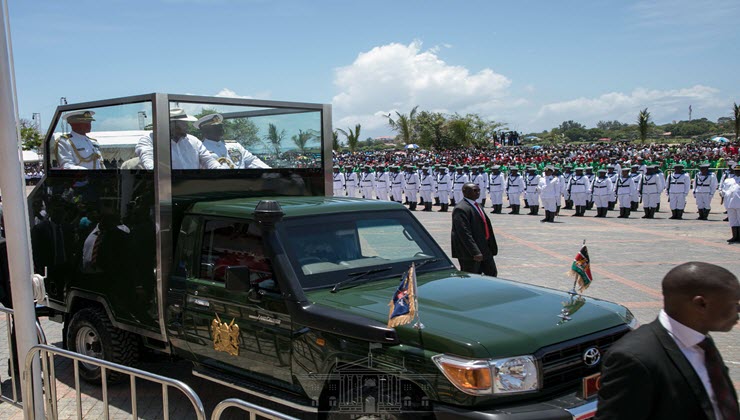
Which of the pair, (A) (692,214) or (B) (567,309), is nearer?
(B) (567,309)

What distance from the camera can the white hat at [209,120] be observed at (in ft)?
20.0

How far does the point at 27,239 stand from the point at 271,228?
1580 mm

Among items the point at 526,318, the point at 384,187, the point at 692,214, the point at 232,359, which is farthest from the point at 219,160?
the point at 384,187

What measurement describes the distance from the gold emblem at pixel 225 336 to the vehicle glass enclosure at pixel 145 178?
27.7 inches

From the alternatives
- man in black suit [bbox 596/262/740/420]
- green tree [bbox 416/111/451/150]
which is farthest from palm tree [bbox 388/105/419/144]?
man in black suit [bbox 596/262/740/420]

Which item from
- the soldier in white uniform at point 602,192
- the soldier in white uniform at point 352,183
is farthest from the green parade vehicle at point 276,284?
the soldier in white uniform at point 352,183

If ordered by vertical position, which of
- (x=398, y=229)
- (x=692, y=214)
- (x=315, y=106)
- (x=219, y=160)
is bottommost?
(x=692, y=214)

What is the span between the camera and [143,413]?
5.48m

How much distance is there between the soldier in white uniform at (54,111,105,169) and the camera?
6359mm

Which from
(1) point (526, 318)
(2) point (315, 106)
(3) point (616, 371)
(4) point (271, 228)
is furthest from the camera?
(2) point (315, 106)

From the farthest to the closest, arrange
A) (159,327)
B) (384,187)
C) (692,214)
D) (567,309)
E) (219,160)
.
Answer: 1. (384,187)
2. (692,214)
3. (219,160)
4. (159,327)
5. (567,309)

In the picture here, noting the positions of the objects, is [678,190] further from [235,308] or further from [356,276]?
[235,308]

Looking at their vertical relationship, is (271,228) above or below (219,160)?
below

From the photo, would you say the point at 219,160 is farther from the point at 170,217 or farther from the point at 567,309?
the point at 567,309
